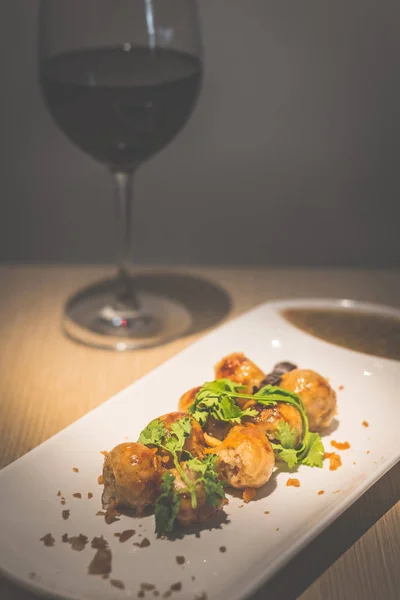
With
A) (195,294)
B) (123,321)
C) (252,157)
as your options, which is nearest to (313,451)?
(123,321)

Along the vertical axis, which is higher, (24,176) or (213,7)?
(213,7)

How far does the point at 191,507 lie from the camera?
0.79 metres

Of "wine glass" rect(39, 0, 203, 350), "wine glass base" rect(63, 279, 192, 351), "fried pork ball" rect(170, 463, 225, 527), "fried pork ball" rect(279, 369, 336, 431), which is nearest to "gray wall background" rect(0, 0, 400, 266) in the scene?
"wine glass base" rect(63, 279, 192, 351)

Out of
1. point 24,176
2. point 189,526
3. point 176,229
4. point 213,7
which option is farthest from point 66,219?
point 189,526

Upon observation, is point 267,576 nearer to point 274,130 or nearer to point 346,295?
point 346,295

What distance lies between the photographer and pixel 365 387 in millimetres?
1078

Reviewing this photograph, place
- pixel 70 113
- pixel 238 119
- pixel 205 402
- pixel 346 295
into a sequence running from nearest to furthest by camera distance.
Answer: pixel 205 402, pixel 70 113, pixel 346 295, pixel 238 119

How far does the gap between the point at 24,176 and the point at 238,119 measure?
1.60ft

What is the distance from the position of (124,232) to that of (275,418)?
→ 0.63 m

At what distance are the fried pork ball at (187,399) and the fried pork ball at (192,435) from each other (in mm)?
62

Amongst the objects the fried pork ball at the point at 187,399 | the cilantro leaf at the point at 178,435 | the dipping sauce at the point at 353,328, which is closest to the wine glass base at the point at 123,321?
the dipping sauce at the point at 353,328

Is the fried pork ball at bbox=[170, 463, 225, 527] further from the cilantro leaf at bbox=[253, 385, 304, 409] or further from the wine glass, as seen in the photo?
the wine glass

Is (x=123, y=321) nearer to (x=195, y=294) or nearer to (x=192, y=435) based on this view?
(x=195, y=294)

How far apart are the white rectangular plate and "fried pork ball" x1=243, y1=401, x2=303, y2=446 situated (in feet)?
0.15
